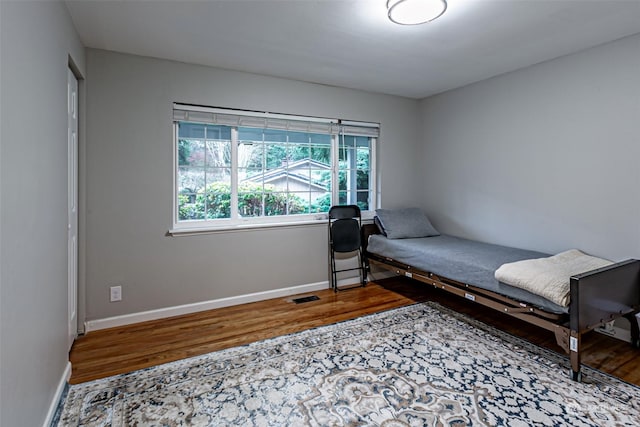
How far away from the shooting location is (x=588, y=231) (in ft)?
9.52

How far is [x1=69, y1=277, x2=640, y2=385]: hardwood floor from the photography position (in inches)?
92.4

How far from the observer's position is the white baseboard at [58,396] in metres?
1.73

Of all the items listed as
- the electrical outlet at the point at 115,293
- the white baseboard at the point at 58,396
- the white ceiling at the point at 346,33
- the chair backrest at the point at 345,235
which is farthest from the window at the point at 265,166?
the white baseboard at the point at 58,396

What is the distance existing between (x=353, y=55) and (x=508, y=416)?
9.52 feet

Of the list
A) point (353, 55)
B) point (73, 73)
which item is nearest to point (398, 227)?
point (353, 55)

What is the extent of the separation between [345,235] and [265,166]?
1245 millimetres

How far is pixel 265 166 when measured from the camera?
3.70m

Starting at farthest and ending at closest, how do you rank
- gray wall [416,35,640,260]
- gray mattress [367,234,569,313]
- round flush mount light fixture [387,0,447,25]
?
gray wall [416,35,640,260]
gray mattress [367,234,569,313]
round flush mount light fixture [387,0,447,25]

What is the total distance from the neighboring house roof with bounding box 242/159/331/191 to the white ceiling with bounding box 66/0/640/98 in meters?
1.00

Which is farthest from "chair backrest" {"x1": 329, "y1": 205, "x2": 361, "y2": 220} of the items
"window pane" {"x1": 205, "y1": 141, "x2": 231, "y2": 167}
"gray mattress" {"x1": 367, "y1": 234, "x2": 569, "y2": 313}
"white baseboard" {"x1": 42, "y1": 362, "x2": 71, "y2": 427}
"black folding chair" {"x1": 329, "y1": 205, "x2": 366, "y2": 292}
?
"white baseboard" {"x1": 42, "y1": 362, "x2": 71, "y2": 427}

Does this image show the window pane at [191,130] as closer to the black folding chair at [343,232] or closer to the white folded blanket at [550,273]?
the black folding chair at [343,232]

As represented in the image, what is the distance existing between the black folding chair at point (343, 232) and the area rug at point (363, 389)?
141 cm

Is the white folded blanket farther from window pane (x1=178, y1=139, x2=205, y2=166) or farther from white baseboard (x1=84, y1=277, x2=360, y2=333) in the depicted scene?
window pane (x1=178, y1=139, x2=205, y2=166)

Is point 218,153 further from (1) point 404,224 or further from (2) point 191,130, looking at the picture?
(1) point 404,224
